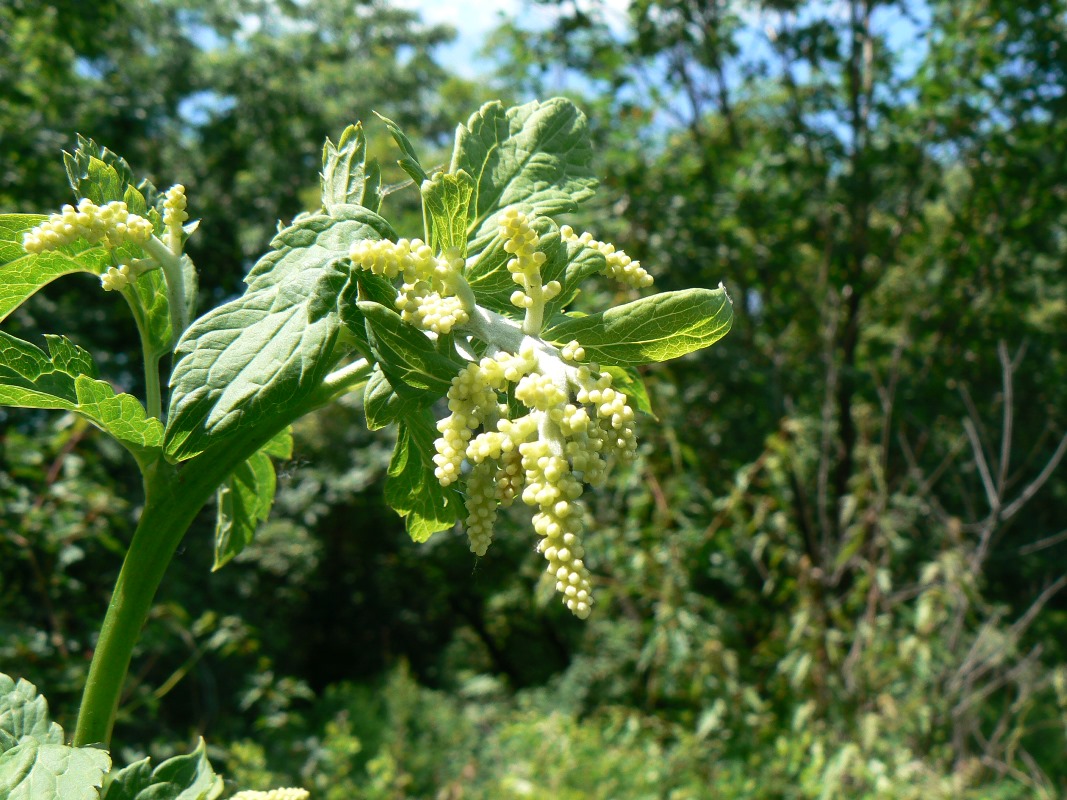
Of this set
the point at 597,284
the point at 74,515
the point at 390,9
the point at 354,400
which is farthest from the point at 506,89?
the point at 390,9

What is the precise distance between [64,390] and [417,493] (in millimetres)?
283

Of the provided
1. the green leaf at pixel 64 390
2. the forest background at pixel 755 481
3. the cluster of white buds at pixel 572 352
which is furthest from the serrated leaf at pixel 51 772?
the forest background at pixel 755 481

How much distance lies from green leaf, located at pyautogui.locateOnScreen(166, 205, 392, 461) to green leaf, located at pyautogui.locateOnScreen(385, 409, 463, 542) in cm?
12

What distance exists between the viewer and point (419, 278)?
57 cm

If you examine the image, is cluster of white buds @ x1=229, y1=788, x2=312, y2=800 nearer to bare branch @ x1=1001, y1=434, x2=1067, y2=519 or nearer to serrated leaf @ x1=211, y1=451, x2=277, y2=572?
serrated leaf @ x1=211, y1=451, x2=277, y2=572

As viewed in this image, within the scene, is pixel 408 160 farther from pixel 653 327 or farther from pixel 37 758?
pixel 37 758

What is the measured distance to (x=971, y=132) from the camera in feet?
14.1

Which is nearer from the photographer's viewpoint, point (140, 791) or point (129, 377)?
point (140, 791)

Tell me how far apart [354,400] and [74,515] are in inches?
89.5

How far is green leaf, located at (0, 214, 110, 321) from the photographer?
2.13 ft

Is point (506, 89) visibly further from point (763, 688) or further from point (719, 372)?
point (763, 688)

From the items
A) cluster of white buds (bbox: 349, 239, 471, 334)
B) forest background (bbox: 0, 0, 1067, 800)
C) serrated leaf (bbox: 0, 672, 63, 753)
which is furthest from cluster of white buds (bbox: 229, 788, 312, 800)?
forest background (bbox: 0, 0, 1067, 800)

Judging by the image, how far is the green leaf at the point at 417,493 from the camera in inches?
26.9

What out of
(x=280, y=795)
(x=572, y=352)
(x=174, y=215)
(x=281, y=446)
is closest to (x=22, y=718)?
(x=280, y=795)
